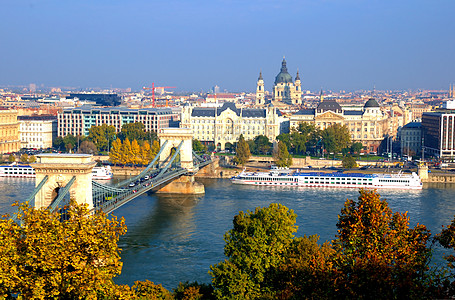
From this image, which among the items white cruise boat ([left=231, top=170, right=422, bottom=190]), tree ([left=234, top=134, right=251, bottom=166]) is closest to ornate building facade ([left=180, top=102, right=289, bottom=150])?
tree ([left=234, top=134, right=251, bottom=166])

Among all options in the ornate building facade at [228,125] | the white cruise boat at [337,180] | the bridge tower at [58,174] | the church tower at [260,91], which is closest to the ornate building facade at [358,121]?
the ornate building facade at [228,125]

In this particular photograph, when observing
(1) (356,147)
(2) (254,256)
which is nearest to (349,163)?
(1) (356,147)

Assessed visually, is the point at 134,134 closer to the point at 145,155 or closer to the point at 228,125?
the point at 145,155

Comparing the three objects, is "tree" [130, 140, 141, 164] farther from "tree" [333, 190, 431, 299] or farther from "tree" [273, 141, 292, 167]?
"tree" [333, 190, 431, 299]

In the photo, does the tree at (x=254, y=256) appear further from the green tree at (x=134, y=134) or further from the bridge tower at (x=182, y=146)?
the green tree at (x=134, y=134)

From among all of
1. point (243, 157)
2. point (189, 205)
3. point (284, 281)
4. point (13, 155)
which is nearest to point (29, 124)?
point (13, 155)

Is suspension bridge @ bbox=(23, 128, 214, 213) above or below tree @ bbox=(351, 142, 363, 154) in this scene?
below

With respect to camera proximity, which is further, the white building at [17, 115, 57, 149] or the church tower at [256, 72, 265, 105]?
the church tower at [256, 72, 265, 105]
